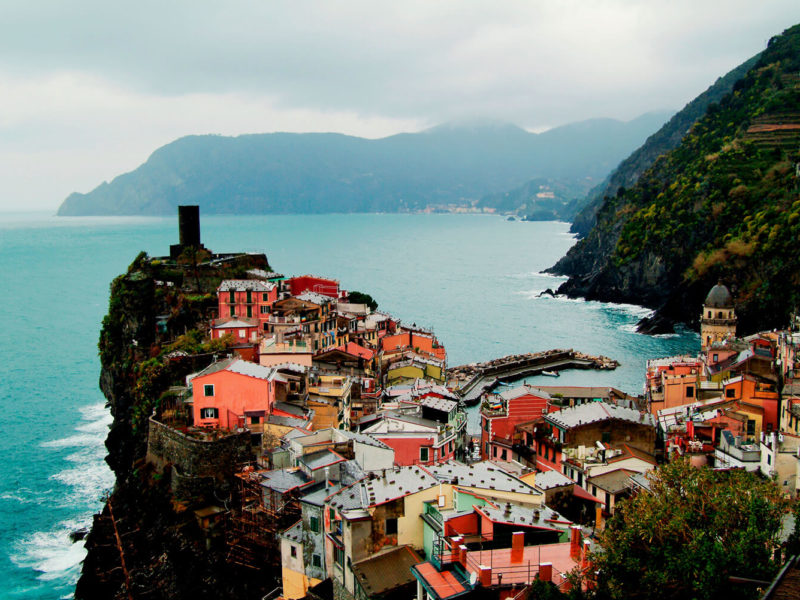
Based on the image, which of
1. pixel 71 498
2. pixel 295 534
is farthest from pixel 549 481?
pixel 71 498

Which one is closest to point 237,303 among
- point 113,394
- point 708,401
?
point 113,394

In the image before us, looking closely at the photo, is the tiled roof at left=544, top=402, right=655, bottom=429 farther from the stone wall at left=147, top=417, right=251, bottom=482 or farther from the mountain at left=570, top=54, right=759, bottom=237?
the mountain at left=570, top=54, right=759, bottom=237

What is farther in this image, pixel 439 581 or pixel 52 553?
pixel 52 553

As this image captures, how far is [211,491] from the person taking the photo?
29188 mm

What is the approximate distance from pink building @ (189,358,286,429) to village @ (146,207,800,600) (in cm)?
7

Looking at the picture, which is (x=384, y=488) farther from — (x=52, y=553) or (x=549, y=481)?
(x=52, y=553)

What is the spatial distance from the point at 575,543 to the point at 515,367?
5460cm

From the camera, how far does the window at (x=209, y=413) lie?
31.1 metres

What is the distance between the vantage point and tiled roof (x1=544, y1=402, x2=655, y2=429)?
29666mm

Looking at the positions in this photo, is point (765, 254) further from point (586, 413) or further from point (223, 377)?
point (223, 377)

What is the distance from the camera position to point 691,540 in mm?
14148

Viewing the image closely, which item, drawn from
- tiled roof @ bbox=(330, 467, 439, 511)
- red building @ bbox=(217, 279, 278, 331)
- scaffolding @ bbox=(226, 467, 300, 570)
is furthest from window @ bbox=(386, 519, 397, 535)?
red building @ bbox=(217, 279, 278, 331)

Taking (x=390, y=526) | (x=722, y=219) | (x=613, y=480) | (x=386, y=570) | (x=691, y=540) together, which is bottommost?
(x=613, y=480)

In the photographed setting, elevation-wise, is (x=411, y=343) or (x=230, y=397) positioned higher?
(x=230, y=397)
